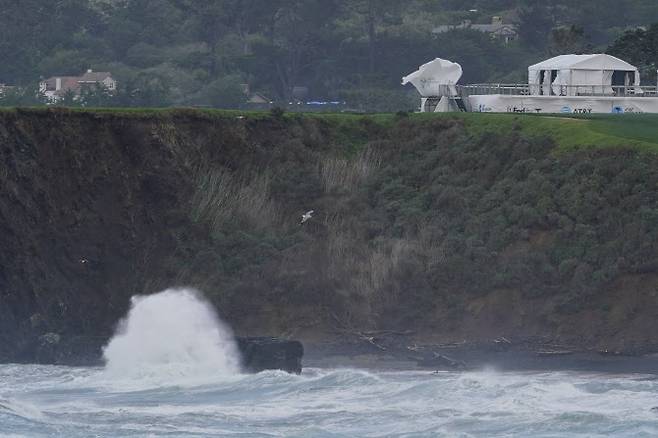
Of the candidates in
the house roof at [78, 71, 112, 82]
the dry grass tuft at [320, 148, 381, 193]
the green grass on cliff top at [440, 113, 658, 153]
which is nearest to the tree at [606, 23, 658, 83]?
the green grass on cliff top at [440, 113, 658, 153]

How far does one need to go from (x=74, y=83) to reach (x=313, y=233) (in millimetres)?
40416

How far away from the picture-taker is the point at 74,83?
90.4m

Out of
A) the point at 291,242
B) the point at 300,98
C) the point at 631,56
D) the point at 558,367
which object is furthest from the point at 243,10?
the point at 558,367

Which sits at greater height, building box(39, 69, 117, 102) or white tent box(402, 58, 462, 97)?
building box(39, 69, 117, 102)

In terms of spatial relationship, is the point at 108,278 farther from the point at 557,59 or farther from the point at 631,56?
the point at 631,56

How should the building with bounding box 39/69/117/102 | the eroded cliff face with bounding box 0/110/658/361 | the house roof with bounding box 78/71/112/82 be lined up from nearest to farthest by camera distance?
the eroded cliff face with bounding box 0/110/658/361 < the building with bounding box 39/69/117/102 < the house roof with bounding box 78/71/112/82

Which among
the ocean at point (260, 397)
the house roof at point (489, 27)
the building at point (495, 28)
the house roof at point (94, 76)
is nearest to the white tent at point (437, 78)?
the ocean at point (260, 397)

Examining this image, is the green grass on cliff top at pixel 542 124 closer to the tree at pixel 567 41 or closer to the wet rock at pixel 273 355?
the wet rock at pixel 273 355

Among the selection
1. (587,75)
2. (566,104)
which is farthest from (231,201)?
(587,75)

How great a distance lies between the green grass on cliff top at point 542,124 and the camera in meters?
52.8

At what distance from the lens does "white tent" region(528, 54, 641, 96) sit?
6047cm

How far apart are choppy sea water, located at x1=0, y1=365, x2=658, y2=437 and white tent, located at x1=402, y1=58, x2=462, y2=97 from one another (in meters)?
19.3

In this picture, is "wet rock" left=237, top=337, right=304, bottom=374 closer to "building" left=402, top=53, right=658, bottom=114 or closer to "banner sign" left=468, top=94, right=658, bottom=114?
"banner sign" left=468, top=94, right=658, bottom=114

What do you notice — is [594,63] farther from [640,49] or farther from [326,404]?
[326,404]
